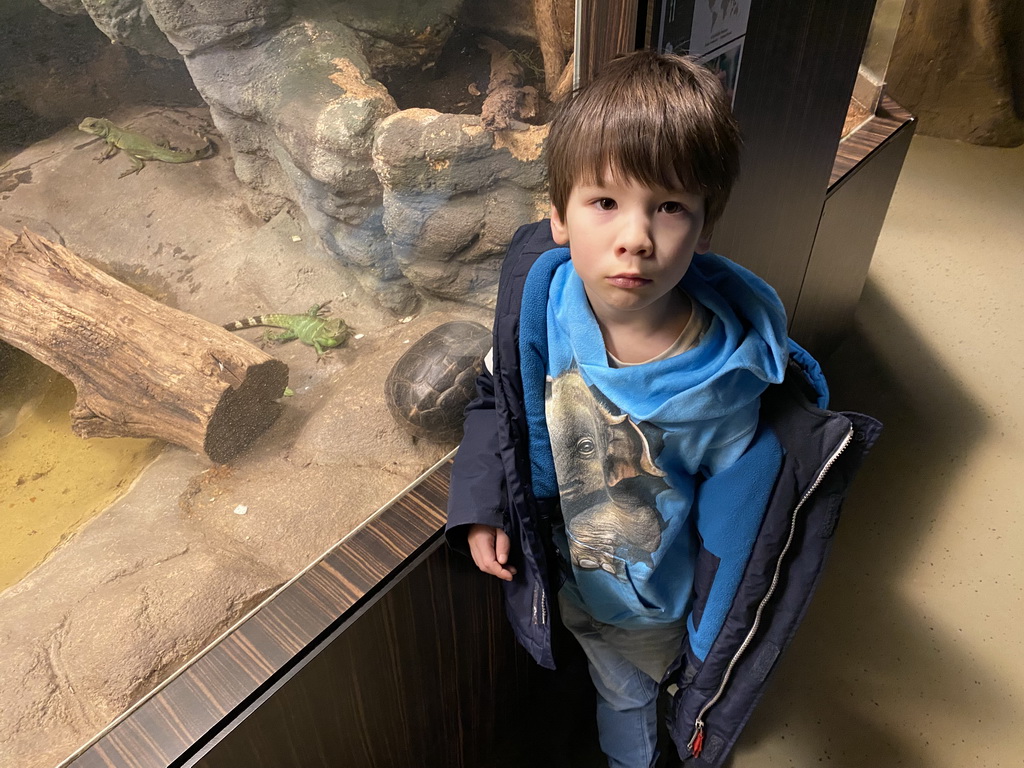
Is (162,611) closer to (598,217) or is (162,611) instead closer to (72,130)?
(72,130)

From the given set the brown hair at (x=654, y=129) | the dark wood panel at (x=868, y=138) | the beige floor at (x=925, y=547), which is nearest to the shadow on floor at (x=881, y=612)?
the beige floor at (x=925, y=547)

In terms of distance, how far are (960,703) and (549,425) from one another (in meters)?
1.35

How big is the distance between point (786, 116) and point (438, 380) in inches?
30.9

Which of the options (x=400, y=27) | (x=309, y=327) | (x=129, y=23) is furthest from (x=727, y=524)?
(x=129, y=23)

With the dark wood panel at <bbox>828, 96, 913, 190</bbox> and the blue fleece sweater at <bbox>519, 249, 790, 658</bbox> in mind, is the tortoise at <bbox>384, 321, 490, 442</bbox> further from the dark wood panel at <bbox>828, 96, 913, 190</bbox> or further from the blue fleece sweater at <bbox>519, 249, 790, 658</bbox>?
the dark wood panel at <bbox>828, 96, 913, 190</bbox>

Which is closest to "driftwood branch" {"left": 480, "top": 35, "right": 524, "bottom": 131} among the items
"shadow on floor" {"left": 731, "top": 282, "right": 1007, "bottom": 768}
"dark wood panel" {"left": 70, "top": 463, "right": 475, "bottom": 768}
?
"dark wood panel" {"left": 70, "top": 463, "right": 475, "bottom": 768}

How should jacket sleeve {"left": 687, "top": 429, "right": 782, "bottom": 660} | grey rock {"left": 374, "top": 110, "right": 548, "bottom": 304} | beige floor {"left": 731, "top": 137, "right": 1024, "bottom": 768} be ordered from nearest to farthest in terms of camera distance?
jacket sleeve {"left": 687, "top": 429, "right": 782, "bottom": 660}, grey rock {"left": 374, "top": 110, "right": 548, "bottom": 304}, beige floor {"left": 731, "top": 137, "right": 1024, "bottom": 768}

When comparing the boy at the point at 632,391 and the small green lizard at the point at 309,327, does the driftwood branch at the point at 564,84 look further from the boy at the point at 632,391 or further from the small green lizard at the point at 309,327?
the small green lizard at the point at 309,327

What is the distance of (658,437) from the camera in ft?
2.90

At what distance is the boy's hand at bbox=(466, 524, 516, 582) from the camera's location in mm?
1023

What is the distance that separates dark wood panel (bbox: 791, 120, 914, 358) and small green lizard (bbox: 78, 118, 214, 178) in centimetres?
148

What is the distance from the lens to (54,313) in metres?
1.00

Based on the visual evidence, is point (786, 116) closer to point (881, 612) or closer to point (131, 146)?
point (131, 146)

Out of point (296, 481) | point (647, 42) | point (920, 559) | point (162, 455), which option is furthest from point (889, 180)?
point (162, 455)
